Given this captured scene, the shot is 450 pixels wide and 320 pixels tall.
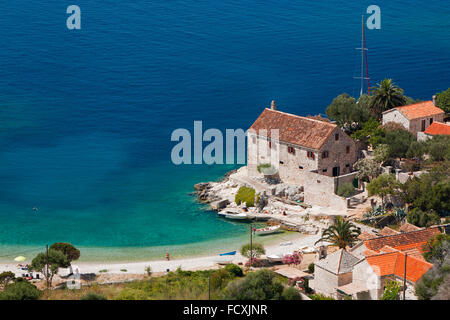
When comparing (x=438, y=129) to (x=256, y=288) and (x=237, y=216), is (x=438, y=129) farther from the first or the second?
(x=256, y=288)

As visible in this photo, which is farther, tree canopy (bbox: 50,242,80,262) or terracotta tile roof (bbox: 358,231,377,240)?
tree canopy (bbox: 50,242,80,262)

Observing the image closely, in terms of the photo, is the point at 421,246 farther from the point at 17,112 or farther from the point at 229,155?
the point at 17,112

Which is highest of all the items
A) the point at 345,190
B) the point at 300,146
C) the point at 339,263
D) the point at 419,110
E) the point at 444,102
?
the point at 444,102

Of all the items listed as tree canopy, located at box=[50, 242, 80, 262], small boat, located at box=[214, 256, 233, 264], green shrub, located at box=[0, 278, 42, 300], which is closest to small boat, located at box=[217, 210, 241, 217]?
small boat, located at box=[214, 256, 233, 264]

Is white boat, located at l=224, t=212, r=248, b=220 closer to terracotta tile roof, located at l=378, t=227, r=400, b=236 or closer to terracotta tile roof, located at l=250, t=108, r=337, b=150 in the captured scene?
terracotta tile roof, located at l=250, t=108, r=337, b=150

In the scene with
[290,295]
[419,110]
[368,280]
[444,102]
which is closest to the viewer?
[290,295]

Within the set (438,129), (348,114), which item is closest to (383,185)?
(438,129)
